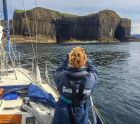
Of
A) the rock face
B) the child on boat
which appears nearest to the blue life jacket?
the child on boat

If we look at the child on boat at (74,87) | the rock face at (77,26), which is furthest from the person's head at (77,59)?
the rock face at (77,26)

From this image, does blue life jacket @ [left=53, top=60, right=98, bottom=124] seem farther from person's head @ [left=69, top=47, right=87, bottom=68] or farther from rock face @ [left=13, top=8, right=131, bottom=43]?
rock face @ [left=13, top=8, right=131, bottom=43]

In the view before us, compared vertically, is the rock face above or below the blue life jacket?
above

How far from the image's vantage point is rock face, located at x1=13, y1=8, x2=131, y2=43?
135 metres

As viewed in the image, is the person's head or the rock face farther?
the rock face

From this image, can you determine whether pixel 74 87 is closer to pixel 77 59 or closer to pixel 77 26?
pixel 77 59

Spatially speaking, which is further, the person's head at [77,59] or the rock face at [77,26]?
the rock face at [77,26]

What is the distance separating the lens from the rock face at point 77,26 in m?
135

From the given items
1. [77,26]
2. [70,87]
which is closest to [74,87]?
[70,87]

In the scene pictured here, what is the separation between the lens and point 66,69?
282cm

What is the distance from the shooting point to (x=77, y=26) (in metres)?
144

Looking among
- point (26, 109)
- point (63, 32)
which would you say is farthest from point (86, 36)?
point (26, 109)

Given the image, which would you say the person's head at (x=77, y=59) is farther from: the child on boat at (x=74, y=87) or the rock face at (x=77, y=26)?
the rock face at (x=77, y=26)

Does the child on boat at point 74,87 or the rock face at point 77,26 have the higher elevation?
the rock face at point 77,26
